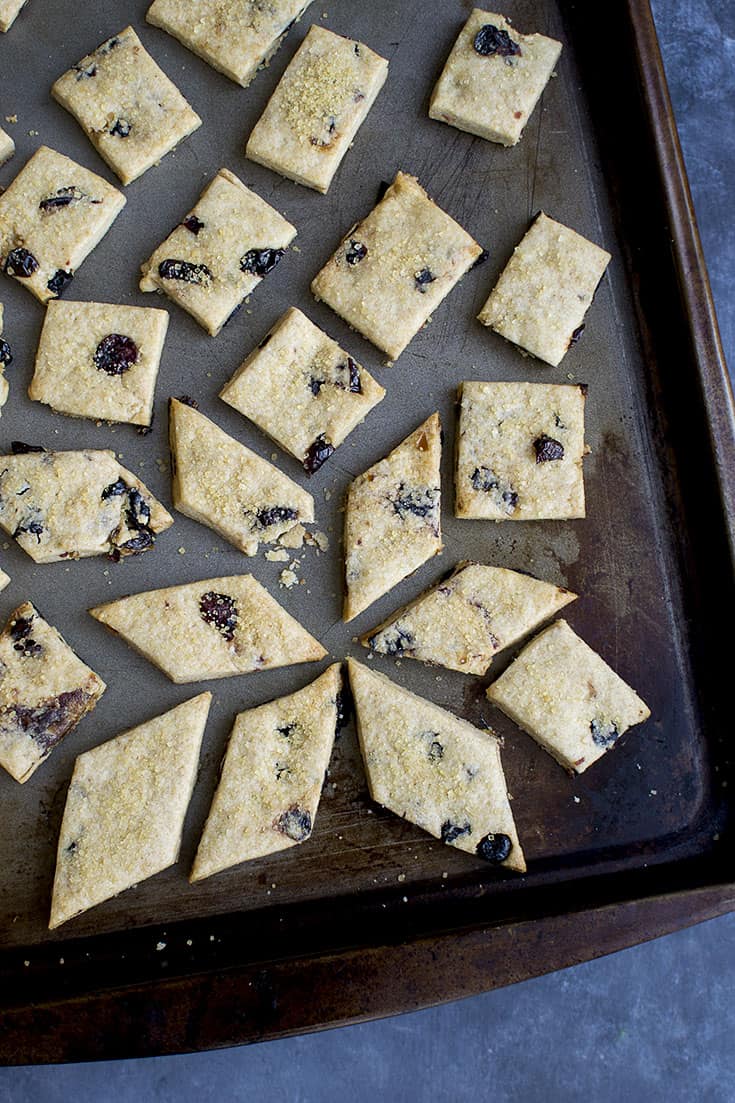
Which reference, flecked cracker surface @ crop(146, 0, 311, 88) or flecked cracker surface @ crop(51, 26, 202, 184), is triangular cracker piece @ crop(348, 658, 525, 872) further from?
flecked cracker surface @ crop(146, 0, 311, 88)

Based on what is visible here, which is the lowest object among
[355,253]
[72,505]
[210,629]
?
[210,629]

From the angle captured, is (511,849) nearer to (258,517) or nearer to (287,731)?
(287,731)

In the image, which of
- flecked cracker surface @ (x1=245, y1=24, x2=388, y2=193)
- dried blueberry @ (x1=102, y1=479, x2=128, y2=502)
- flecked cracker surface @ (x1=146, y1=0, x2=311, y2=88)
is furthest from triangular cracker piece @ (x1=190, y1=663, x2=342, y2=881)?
flecked cracker surface @ (x1=146, y1=0, x2=311, y2=88)

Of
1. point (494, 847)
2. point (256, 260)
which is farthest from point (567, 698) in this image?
point (256, 260)

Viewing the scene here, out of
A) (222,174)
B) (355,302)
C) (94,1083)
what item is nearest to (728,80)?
(355,302)

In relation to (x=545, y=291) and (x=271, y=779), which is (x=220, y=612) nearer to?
(x=271, y=779)

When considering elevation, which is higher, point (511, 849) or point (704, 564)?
point (704, 564)
